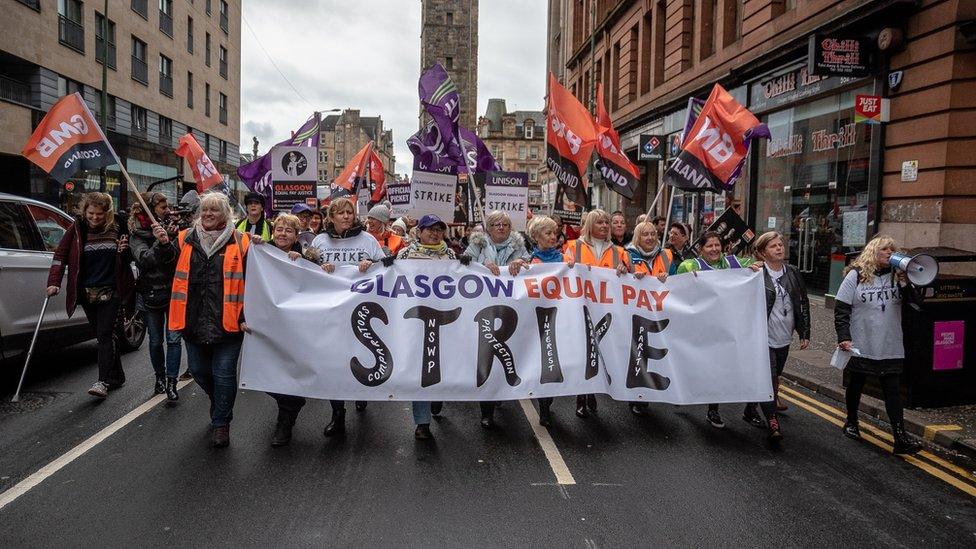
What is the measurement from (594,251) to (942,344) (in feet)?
11.0

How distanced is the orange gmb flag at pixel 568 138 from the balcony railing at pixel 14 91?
21292 millimetres

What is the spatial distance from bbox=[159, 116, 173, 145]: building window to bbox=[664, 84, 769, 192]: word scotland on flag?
32267 mm

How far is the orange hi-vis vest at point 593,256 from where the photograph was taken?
641 cm

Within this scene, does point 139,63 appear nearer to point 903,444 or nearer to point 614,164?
point 614,164

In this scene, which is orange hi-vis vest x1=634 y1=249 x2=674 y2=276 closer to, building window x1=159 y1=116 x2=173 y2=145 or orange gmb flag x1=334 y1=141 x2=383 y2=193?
orange gmb flag x1=334 y1=141 x2=383 y2=193

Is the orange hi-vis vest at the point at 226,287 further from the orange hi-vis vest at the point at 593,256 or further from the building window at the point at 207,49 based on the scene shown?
the building window at the point at 207,49

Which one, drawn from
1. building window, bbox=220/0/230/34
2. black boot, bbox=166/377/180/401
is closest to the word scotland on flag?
black boot, bbox=166/377/180/401

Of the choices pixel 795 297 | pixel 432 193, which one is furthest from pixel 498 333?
pixel 432 193

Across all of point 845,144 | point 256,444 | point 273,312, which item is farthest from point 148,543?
point 845,144

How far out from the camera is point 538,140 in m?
111

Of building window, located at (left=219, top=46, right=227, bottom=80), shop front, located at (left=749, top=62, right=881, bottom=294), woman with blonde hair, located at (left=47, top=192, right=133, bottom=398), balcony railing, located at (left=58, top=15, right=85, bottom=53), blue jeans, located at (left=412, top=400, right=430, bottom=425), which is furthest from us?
building window, located at (left=219, top=46, right=227, bottom=80)

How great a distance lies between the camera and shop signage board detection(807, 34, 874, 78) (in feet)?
40.9

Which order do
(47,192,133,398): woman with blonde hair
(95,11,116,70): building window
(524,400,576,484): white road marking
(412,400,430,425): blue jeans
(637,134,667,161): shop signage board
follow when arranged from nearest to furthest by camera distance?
(524,400,576,484): white road marking
(412,400,430,425): blue jeans
(47,192,133,398): woman with blonde hair
(637,134,667,161): shop signage board
(95,11,116,70): building window

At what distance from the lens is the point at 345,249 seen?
20.2 ft
